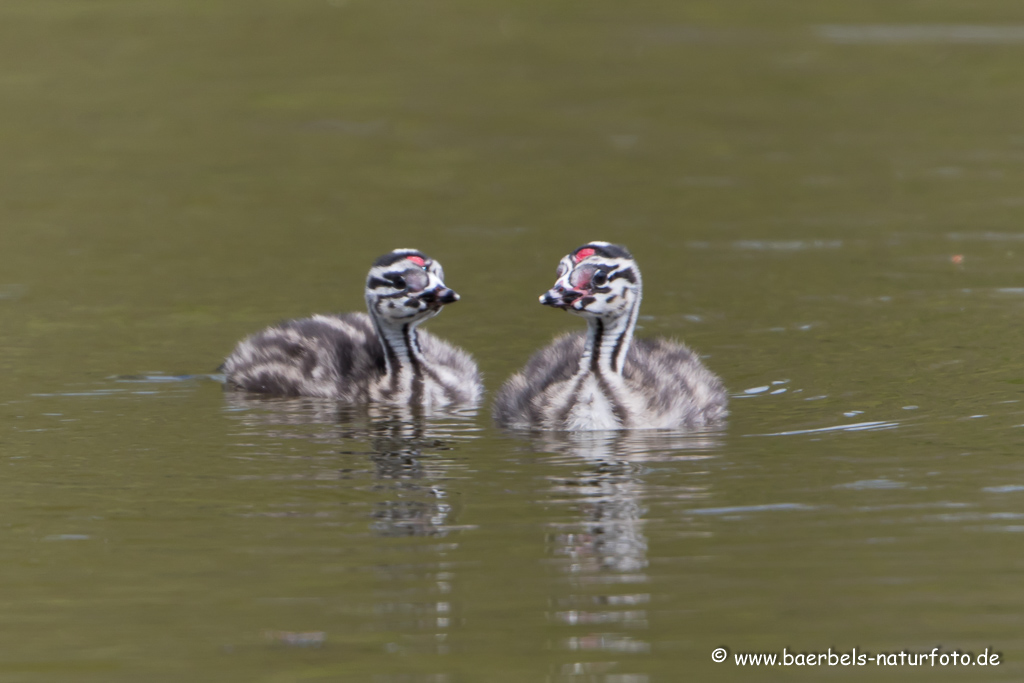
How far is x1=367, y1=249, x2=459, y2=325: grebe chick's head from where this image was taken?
10258 mm

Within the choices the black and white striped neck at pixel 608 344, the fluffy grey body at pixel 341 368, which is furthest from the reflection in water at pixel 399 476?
the black and white striped neck at pixel 608 344

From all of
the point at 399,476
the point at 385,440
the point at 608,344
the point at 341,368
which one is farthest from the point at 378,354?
the point at 399,476

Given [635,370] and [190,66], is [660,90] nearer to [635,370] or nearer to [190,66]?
[190,66]

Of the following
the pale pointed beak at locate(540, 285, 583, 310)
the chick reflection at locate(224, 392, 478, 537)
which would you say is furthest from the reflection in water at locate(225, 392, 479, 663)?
the pale pointed beak at locate(540, 285, 583, 310)

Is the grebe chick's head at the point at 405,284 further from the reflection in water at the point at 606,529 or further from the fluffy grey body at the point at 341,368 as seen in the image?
the reflection in water at the point at 606,529

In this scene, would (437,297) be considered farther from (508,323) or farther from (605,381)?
(508,323)

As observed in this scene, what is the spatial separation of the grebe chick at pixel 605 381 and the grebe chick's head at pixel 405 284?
801 millimetres

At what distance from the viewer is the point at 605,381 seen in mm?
9578

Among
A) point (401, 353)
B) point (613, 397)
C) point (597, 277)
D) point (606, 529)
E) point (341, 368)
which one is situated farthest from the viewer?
point (341, 368)

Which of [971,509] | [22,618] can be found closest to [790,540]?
[971,509]

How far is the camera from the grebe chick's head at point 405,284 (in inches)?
404

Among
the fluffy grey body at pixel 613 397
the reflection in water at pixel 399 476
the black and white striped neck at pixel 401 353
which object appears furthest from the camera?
the black and white striped neck at pixel 401 353

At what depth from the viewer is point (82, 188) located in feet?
55.4

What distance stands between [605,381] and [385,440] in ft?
4.13
